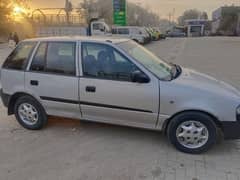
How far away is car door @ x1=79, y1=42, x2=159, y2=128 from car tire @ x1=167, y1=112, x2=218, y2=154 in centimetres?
31

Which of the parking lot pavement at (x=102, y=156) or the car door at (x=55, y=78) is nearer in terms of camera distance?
the parking lot pavement at (x=102, y=156)

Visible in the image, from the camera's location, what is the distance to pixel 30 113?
4547 millimetres

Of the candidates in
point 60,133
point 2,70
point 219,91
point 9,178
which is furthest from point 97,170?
point 2,70

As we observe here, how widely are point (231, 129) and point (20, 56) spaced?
11.4ft

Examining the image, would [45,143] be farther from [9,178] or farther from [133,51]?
[133,51]

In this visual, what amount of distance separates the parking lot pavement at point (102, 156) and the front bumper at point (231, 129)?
1.02 ft

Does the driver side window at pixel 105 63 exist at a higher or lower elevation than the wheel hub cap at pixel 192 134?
higher

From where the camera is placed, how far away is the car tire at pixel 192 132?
3.55 meters

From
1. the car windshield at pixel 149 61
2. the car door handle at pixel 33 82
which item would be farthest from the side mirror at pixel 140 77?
the car door handle at pixel 33 82

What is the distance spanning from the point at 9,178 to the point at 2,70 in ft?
6.97

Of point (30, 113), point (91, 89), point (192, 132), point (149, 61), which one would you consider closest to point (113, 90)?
point (91, 89)

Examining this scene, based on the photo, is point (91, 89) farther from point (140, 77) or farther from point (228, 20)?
point (228, 20)

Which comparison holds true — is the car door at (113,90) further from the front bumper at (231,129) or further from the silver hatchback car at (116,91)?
the front bumper at (231,129)

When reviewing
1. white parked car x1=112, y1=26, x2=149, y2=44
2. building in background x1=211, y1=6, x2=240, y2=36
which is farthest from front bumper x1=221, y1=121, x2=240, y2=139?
building in background x1=211, y1=6, x2=240, y2=36
